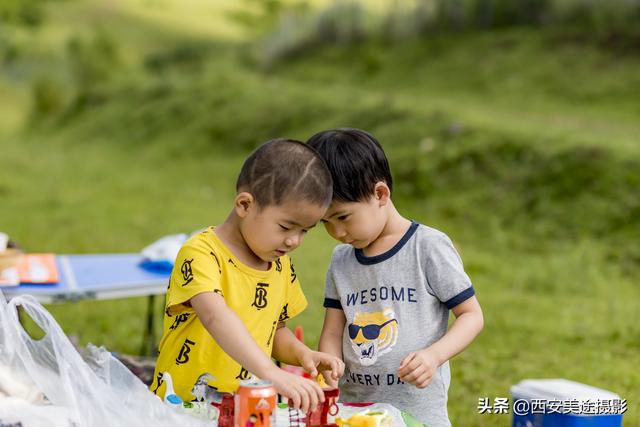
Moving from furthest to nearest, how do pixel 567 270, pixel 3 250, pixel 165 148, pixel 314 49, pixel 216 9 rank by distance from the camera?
pixel 216 9 < pixel 314 49 < pixel 165 148 < pixel 567 270 < pixel 3 250

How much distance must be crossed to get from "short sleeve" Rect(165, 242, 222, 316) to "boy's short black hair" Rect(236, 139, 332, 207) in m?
0.22

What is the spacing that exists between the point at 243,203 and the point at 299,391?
0.58 metres

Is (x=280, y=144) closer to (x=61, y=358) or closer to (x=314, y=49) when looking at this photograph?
(x=61, y=358)

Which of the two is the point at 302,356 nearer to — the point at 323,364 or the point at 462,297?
the point at 323,364

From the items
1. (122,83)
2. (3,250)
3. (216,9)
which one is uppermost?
(216,9)

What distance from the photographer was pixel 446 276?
268cm

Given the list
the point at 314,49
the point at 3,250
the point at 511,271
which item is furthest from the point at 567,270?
the point at 314,49

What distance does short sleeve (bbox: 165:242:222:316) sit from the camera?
2.39m

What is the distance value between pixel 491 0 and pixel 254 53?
319 inches

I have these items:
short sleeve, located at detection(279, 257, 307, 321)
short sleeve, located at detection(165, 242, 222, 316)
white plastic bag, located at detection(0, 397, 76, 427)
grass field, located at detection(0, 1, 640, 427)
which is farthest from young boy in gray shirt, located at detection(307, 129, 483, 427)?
grass field, located at detection(0, 1, 640, 427)

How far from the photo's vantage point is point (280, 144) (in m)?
2.43

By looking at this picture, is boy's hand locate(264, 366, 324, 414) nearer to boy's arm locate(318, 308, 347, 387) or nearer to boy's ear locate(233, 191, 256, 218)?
boy's ear locate(233, 191, 256, 218)

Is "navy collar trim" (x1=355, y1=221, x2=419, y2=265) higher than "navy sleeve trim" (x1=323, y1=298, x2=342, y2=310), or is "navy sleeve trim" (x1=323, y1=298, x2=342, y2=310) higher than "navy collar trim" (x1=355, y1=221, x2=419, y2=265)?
"navy collar trim" (x1=355, y1=221, x2=419, y2=265)

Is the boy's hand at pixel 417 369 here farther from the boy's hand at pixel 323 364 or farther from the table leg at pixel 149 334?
the table leg at pixel 149 334
